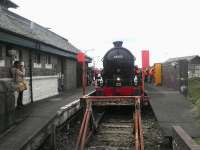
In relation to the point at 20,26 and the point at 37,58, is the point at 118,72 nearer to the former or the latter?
the point at 37,58

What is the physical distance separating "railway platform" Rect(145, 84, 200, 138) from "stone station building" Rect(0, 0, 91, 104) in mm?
4929

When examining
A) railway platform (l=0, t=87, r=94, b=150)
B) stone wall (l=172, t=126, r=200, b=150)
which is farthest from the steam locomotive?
stone wall (l=172, t=126, r=200, b=150)

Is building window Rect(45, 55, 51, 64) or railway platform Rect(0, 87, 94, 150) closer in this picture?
railway platform Rect(0, 87, 94, 150)

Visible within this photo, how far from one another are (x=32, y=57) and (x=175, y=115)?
7.21 metres

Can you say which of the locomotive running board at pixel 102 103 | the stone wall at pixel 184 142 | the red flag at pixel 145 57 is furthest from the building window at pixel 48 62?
the stone wall at pixel 184 142

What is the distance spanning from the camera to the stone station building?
40.7 feet

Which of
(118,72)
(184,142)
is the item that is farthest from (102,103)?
(184,142)

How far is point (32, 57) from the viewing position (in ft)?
51.7

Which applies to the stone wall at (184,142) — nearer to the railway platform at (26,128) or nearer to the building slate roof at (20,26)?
the railway platform at (26,128)

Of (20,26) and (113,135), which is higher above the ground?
(20,26)

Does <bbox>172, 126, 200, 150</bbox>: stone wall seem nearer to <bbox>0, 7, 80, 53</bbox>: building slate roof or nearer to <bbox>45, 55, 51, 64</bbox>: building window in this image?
<bbox>0, 7, 80, 53</bbox>: building slate roof

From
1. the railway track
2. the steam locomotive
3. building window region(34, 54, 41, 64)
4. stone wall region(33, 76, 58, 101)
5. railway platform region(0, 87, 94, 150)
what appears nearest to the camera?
railway platform region(0, 87, 94, 150)

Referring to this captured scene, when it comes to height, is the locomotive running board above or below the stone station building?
below

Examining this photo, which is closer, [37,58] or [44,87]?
[37,58]
